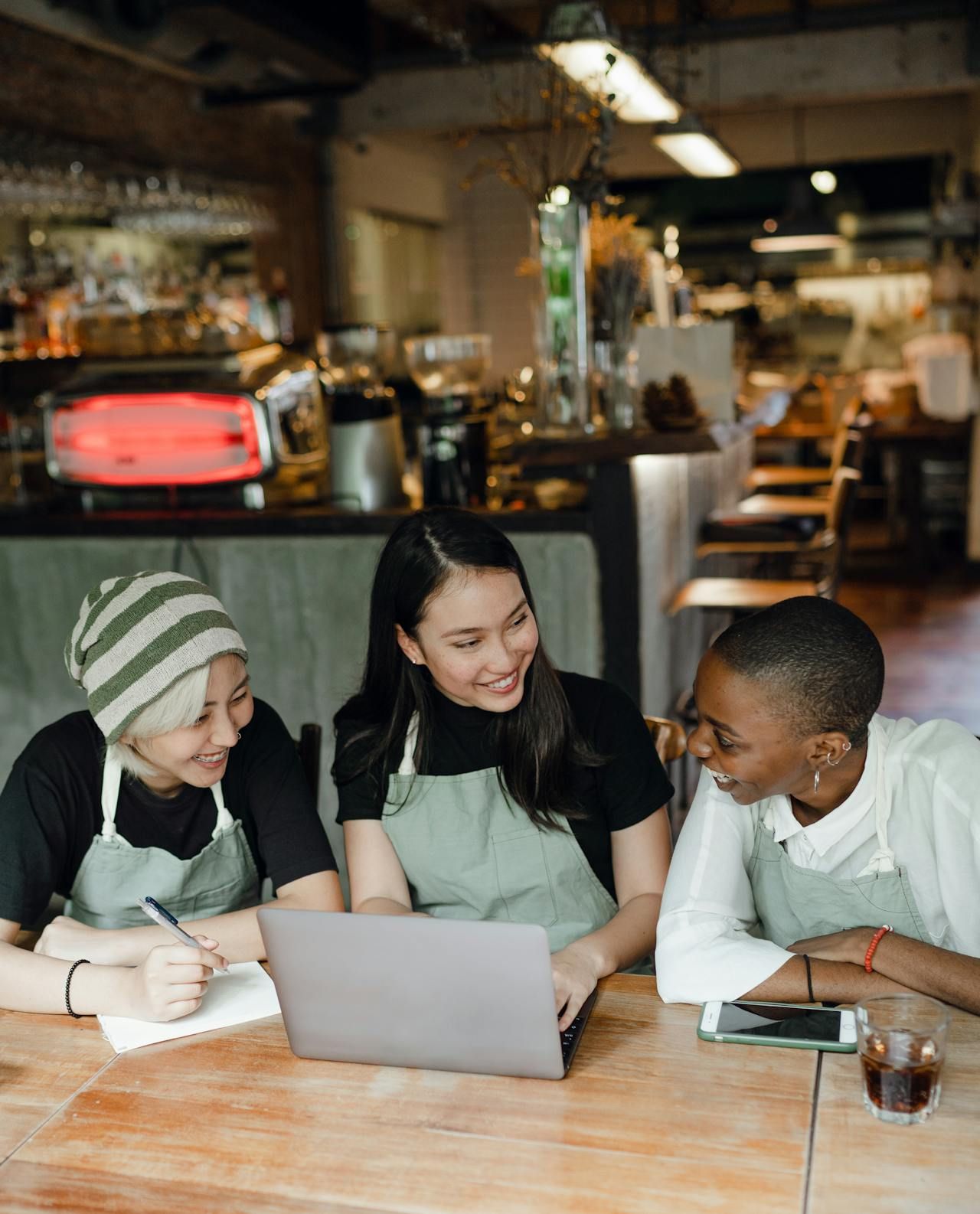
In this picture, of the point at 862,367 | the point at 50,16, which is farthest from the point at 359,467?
the point at 862,367

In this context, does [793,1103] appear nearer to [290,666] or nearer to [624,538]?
[624,538]

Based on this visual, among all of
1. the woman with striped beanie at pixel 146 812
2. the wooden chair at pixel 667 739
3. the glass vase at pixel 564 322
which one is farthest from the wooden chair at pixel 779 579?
the woman with striped beanie at pixel 146 812

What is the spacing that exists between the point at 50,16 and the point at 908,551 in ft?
19.4

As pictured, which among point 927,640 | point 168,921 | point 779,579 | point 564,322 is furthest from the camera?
point 927,640

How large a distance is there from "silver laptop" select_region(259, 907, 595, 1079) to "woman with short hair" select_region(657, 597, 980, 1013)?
292 millimetres

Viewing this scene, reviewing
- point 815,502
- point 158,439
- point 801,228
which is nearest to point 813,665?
point 158,439

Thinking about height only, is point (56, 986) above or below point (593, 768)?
below

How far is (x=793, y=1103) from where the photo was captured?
1.43m

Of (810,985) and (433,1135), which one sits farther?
(810,985)

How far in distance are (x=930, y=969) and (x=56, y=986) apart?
→ 1.16 meters

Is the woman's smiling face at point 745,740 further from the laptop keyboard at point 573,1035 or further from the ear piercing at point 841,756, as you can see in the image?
the laptop keyboard at point 573,1035

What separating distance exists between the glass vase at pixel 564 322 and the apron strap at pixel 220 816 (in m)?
2.13

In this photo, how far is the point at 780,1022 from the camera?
1.60m

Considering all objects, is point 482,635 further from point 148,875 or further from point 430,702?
point 148,875
